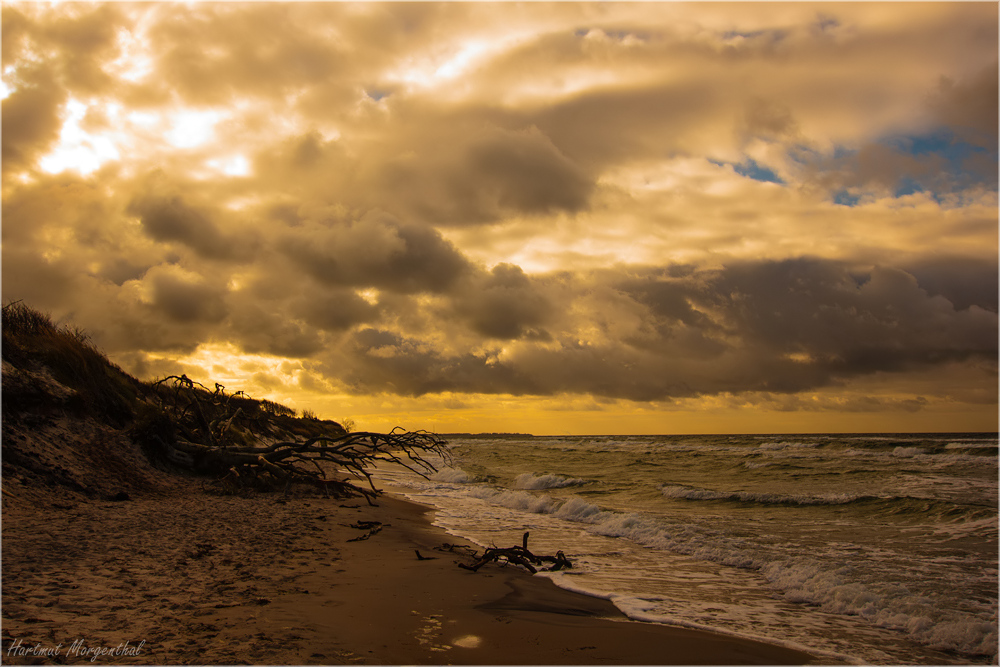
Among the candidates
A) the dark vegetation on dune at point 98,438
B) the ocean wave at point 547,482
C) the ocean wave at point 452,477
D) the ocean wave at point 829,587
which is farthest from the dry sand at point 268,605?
the ocean wave at point 452,477

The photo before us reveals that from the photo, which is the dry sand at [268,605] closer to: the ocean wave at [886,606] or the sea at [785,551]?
the sea at [785,551]

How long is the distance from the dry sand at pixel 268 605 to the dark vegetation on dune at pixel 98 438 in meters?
0.88

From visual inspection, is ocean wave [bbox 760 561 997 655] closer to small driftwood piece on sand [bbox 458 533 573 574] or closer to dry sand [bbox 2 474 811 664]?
dry sand [bbox 2 474 811 664]

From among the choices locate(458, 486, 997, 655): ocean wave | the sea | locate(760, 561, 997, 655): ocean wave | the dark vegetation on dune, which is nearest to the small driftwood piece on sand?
the sea

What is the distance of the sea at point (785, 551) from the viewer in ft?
19.2

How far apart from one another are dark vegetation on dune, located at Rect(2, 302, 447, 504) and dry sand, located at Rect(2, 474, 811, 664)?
88 centimetres

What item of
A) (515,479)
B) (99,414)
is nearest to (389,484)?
(515,479)

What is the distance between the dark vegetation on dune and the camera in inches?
324

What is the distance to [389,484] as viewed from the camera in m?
21.5

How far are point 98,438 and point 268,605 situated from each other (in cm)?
783

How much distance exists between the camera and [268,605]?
15.8 ft

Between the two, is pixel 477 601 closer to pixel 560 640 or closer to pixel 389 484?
pixel 560 640

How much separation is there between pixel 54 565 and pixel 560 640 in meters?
4.81

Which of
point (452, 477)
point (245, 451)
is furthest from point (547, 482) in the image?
point (245, 451)
